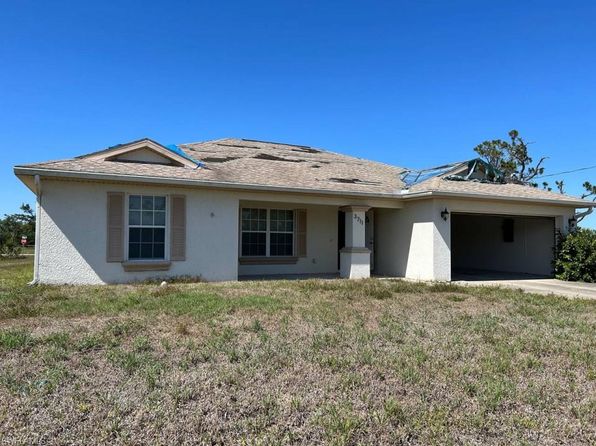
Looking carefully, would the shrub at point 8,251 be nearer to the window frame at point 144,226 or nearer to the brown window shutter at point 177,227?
the window frame at point 144,226

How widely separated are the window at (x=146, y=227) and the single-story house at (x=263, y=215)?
3cm

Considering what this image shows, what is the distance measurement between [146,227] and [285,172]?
5249 millimetres

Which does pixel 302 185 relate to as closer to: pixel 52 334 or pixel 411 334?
pixel 411 334

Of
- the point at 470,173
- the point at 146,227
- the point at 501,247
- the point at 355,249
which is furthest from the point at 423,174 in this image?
the point at 146,227

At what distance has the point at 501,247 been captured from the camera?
62.3ft

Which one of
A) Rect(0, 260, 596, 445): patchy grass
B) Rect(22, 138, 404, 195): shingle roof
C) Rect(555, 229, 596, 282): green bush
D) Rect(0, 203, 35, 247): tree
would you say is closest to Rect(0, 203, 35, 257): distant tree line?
Rect(0, 203, 35, 247): tree

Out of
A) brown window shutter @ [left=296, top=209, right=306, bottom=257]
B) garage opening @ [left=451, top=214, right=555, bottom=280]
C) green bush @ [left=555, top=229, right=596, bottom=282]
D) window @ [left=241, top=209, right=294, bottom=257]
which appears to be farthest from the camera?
garage opening @ [left=451, top=214, right=555, bottom=280]

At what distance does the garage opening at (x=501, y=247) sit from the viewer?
16.7 meters

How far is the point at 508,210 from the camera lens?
597 inches

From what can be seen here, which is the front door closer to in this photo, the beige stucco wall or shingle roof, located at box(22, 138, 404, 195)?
shingle roof, located at box(22, 138, 404, 195)

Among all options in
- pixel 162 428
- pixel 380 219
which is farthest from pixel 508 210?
pixel 162 428

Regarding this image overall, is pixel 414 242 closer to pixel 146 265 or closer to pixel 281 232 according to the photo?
pixel 281 232

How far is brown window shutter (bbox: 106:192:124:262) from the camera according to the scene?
1127 centimetres

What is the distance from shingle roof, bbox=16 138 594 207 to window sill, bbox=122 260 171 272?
227 centimetres
